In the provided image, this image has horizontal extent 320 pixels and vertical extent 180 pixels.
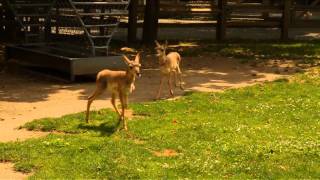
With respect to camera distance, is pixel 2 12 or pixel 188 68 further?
pixel 2 12

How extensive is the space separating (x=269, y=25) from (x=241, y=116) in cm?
1341

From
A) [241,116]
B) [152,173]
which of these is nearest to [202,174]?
[152,173]

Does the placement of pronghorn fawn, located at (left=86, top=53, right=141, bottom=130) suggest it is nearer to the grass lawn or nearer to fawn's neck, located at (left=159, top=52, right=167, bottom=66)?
fawn's neck, located at (left=159, top=52, right=167, bottom=66)

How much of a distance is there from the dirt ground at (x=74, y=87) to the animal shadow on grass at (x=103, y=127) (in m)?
0.71

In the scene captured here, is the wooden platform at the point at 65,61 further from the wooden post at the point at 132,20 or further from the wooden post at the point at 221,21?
the wooden post at the point at 221,21

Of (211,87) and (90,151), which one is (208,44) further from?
(90,151)

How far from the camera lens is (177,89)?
12.6 metres

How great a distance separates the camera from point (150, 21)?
20000mm

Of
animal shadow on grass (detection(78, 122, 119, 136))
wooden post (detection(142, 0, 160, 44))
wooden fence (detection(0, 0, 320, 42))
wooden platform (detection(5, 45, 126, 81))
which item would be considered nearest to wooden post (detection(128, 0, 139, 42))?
wooden fence (detection(0, 0, 320, 42))

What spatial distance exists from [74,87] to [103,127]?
3.81m

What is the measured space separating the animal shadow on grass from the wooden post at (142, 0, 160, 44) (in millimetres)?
10878

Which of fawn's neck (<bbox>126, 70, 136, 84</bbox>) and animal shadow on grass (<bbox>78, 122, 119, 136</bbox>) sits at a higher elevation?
fawn's neck (<bbox>126, 70, 136, 84</bbox>)

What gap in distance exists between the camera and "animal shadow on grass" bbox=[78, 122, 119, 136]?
8866 mm

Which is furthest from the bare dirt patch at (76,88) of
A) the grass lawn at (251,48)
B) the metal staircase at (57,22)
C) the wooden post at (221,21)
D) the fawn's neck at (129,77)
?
the wooden post at (221,21)
